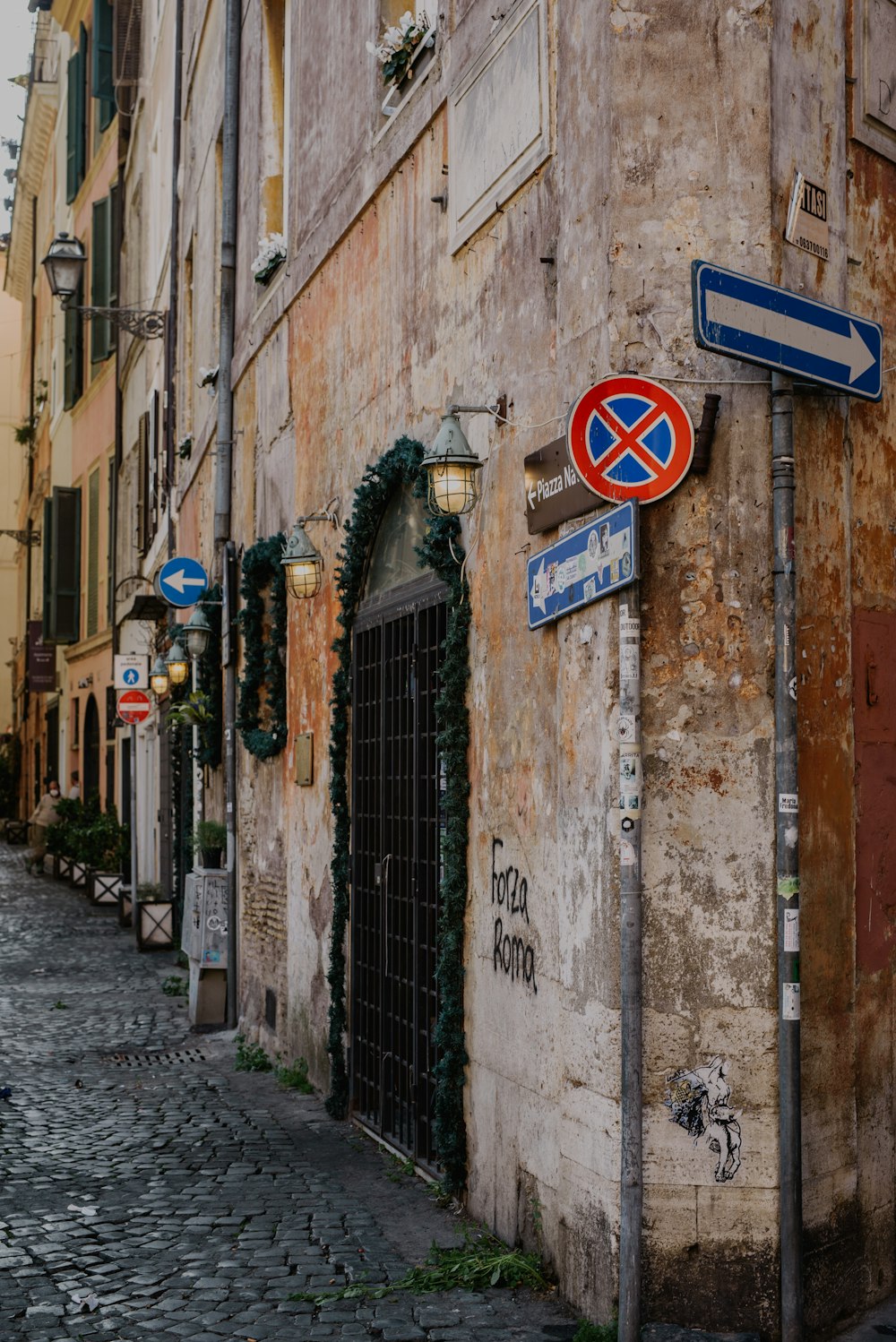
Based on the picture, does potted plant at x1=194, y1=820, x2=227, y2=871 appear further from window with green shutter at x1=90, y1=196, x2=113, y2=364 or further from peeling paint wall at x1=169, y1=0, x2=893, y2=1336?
window with green shutter at x1=90, y1=196, x2=113, y2=364

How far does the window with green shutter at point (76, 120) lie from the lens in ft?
90.3

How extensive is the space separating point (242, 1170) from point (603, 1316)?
2.70m

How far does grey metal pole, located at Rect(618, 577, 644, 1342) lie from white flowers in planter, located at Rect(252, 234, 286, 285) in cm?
646

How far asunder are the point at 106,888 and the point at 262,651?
1072 centimetres

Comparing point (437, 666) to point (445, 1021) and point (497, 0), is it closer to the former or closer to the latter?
point (445, 1021)

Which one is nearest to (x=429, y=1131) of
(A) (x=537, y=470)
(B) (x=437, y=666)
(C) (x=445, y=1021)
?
(C) (x=445, y=1021)

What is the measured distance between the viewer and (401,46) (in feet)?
24.1

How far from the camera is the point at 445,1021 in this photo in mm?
6336

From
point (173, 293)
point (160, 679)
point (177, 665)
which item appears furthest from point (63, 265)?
point (177, 665)

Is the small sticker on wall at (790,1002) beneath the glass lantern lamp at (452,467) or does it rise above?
beneath

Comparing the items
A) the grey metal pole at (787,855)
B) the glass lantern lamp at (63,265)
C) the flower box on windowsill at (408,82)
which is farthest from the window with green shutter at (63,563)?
the grey metal pole at (787,855)

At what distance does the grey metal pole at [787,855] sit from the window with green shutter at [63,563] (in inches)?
972

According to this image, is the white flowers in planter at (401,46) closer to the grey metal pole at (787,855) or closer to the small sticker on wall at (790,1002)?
the grey metal pole at (787,855)

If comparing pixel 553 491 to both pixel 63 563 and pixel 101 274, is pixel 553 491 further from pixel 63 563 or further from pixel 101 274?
pixel 63 563
